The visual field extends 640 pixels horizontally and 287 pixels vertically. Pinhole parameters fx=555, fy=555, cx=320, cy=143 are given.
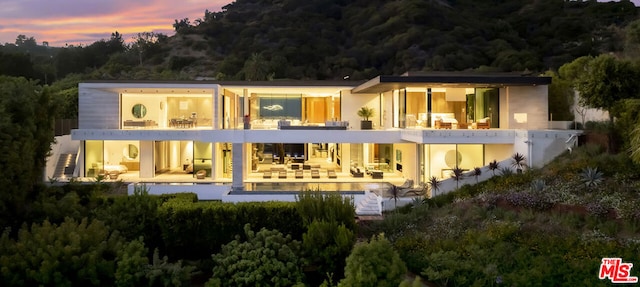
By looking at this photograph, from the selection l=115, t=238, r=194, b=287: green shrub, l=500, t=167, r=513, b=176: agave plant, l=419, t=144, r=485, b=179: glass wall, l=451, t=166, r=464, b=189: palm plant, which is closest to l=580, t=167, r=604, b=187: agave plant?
l=500, t=167, r=513, b=176: agave plant

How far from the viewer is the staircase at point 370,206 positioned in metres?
22.2

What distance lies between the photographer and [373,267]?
12.4 meters

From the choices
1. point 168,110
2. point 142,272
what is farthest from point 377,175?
point 142,272

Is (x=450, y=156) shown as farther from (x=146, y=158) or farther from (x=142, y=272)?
(x=142, y=272)

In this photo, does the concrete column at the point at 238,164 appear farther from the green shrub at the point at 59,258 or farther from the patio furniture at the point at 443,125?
the green shrub at the point at 59,258

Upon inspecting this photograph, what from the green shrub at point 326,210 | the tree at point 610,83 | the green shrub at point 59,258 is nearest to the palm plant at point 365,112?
the tree at point 610,83

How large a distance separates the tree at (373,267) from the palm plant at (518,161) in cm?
1095

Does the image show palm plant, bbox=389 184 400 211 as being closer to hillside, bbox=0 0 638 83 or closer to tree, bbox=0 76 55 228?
tree, bbox=0 76 55 228

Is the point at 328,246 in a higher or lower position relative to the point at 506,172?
lower

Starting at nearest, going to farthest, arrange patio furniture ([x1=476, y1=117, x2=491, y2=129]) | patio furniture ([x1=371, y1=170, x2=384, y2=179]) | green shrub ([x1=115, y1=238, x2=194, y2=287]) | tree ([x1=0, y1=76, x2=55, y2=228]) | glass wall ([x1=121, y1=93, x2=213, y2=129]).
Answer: green shrub ([x1=115, y1=238, x2=194, y2=287]) < tree ([x1=0, y1=76, x2=55, y2=228]) < patio furniture ([x1=476, y1=117, x2=491, y2=129]) < patio furniture ([x1=371, y1=170, x2=384, y2=179]) < glass wall ([x1=121, y1=93, x2=213, y2=129])

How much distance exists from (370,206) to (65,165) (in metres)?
19.0

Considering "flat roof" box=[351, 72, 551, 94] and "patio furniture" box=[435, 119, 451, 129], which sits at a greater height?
"flat roof" box=[351, 72, 551, 94]

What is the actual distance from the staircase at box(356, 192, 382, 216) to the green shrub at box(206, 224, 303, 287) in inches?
311

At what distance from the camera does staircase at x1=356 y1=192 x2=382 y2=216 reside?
72.7 ft
